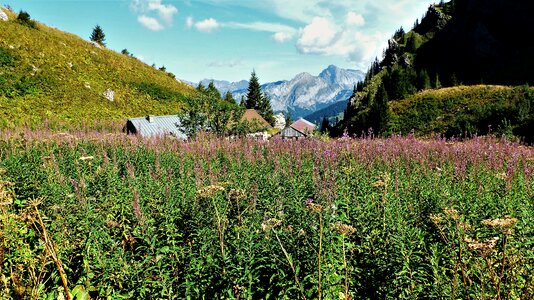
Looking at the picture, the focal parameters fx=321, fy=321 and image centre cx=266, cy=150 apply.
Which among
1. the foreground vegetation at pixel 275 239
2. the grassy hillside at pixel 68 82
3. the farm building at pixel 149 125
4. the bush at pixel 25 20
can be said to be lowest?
the foreground vegetation at pixel 275 239

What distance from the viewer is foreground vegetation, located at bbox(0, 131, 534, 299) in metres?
4.26

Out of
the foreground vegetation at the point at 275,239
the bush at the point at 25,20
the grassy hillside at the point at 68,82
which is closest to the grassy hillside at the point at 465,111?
the foreground vegetation at the point at 275,239

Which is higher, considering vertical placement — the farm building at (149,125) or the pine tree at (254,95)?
the pine tree at (254,95)

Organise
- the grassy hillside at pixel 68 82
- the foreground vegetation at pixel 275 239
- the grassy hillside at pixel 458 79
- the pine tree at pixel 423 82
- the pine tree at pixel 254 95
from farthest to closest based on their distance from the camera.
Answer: the pine tree at pixel 254 95 → the pine tree at pixel 423 82 → the grassy hillside at pixel 458 79 → the grassy hillside at pixel 68 82 → the foreground vegetation at pixel 275 239

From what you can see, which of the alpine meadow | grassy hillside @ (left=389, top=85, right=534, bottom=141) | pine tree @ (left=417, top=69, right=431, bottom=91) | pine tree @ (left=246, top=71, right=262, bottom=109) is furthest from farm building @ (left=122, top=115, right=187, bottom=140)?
pine tree @ (left=417, top=69, right=431, bottom=91)

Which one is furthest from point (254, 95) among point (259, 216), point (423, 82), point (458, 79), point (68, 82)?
point (259, 216)

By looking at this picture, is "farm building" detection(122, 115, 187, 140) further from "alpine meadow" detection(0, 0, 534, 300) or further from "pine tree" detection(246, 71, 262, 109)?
"pine tree" detection(246, 71, 262, 109)

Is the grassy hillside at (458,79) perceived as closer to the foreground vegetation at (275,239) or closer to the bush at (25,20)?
the foreground vegetation at (275,239)

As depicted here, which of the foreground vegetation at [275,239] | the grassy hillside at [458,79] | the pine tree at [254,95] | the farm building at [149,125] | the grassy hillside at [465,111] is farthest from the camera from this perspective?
the pine tree at [254,95]

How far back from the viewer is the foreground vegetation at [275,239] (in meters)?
4.26

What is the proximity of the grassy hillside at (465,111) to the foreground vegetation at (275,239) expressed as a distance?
38557 millimetres

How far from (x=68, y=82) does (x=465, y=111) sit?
189 feet

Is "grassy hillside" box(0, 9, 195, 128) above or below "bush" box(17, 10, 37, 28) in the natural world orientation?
below

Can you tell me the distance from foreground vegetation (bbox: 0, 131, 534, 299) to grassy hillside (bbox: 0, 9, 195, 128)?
29299 mm
